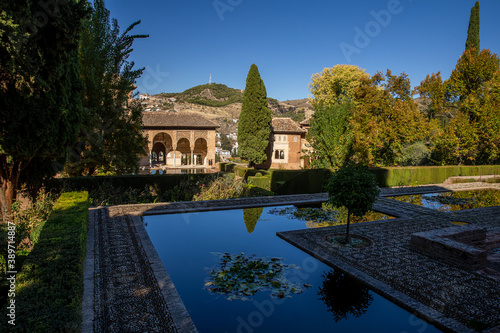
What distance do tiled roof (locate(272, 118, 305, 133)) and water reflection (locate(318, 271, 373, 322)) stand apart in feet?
99.1

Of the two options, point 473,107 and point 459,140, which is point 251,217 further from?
point 473,107

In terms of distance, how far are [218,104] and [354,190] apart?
8231 centimetres

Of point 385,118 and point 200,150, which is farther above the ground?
point 385,118

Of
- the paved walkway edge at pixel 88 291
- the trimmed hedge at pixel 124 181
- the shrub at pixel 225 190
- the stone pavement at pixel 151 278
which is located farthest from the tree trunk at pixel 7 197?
the shrub at pixel 225 190

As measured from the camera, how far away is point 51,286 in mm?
3457

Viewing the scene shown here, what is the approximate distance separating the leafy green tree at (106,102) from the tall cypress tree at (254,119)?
61.4 ft

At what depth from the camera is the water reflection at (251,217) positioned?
9309 millimetres

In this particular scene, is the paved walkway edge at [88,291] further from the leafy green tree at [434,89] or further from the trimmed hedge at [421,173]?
the leafy green tree at [434,89]

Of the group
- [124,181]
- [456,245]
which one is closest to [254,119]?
[124,181]

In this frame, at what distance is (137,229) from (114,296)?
394 centimetres

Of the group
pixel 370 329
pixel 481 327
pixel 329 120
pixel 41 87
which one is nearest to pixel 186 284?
pixel 370 329

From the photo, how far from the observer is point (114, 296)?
4.70 m

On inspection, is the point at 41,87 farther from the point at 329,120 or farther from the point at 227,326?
the point at 329,120

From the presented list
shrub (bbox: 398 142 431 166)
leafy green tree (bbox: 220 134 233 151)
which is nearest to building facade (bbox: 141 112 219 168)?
shrub (bbox: 398 142 431 166)
